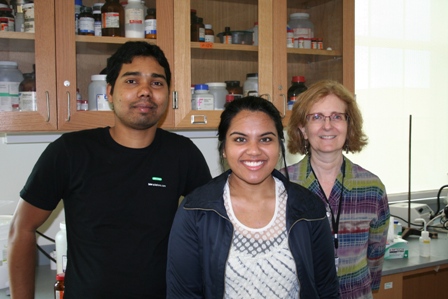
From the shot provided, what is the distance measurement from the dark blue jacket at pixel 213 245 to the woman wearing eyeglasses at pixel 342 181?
1.07ft

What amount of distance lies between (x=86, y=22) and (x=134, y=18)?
20 centimetres

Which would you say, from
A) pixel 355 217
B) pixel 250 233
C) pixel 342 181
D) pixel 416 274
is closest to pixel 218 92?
pixel 342 181

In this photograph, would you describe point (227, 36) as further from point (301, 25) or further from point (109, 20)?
point (109, 20)

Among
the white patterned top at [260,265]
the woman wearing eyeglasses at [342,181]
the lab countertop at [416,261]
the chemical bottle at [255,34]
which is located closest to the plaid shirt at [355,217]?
the woman wearing eyeglasses at [342,181]

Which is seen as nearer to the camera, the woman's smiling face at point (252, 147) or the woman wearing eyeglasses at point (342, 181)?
the woman's smiling face at point (252, 147)

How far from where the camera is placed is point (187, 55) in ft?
7.12

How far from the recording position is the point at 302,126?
1.88 meters

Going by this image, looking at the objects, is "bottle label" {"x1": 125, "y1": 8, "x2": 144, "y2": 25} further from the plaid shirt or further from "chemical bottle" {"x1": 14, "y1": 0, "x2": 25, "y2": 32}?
the plaid shirt

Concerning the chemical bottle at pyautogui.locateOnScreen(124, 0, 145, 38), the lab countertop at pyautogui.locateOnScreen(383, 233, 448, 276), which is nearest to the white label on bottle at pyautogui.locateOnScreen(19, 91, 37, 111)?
the chemical bottle at pyautogui.locateOnScreen(124, 0, 145, 38)

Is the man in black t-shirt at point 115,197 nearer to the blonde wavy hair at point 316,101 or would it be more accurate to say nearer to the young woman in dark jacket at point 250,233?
the young woman in dark jacket at point 250,233

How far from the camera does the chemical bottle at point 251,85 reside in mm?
2348

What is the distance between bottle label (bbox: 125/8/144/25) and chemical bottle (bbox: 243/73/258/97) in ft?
1.92

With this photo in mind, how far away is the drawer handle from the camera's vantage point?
218cm

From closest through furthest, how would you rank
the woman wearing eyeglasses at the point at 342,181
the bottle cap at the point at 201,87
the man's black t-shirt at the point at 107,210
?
the man's black t-shirt at the point at 107,210 < the woman wearing eyeglasses at the point at 342,181 < the bottle cap at the point at 201,87
